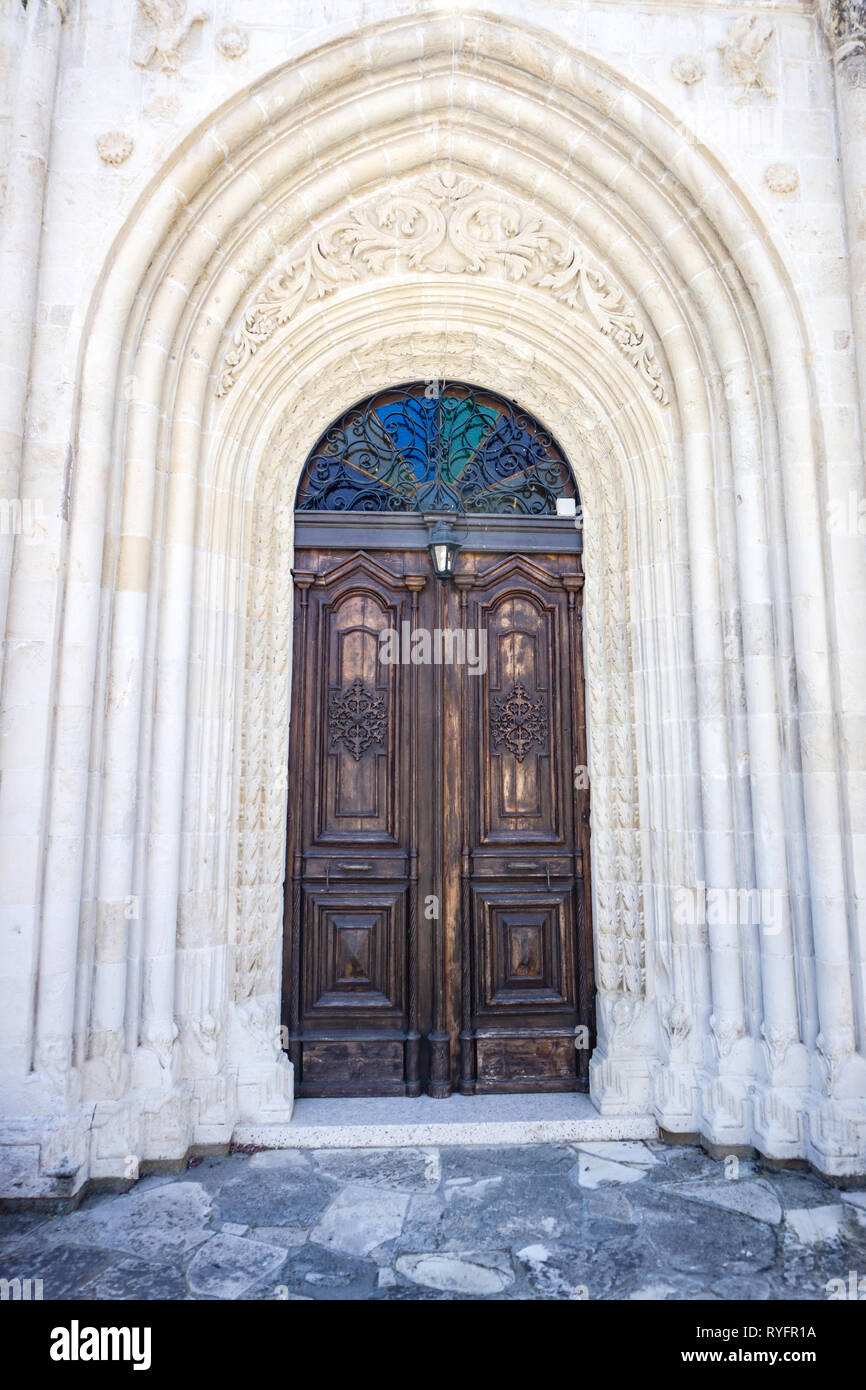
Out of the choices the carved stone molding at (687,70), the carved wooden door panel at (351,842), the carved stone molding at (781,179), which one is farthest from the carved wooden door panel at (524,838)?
the carved stone molding at (687,70)

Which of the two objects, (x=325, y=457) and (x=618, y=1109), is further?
(x=325, y=457)

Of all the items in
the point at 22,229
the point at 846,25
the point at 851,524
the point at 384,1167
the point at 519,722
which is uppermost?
the point at 846,25

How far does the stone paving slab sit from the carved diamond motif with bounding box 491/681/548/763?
2009 millimetres

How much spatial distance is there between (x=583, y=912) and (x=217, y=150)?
4.31 meters

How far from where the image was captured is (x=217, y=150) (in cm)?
375

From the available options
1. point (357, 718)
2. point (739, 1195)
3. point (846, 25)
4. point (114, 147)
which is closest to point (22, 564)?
point (357, 718)

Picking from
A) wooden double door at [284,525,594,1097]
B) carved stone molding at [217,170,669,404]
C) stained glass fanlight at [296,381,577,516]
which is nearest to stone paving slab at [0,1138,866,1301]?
wooden double door at [284,525,594,1097]

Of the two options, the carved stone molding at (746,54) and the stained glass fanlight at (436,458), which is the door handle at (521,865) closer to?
the stained glass fanlight at (436,458)

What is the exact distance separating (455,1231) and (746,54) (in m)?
5.51

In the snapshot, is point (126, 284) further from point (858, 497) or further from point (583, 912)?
point (583, 912)

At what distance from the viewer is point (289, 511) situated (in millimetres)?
4398

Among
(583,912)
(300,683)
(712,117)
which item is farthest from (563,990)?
(712,117)

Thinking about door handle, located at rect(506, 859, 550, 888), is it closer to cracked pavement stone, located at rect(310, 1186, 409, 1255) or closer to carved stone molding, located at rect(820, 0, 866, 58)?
cracked pavement stone, located at rect(310, 1186, 409, 1255)

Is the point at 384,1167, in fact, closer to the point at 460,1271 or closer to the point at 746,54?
the point at 460,1271
